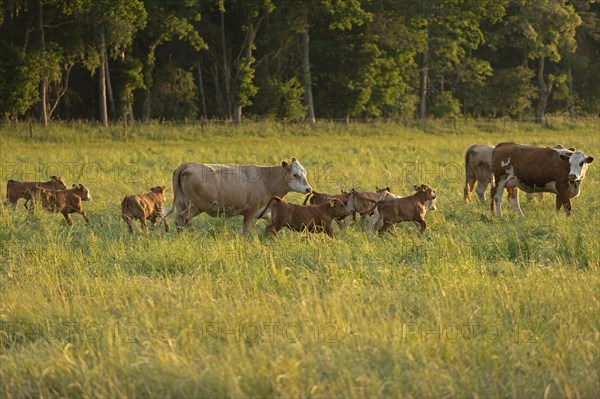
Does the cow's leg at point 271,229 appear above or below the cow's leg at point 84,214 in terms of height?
above

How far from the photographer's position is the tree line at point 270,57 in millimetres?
35719

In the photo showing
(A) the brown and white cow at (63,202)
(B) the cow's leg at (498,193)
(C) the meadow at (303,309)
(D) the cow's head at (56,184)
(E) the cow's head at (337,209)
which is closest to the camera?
(C) the meadow at (303,309)

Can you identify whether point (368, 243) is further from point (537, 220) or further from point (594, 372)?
point (594, 372)

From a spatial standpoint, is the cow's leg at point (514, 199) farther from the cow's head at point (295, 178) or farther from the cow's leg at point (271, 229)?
the cow's leg at point (271, 229)

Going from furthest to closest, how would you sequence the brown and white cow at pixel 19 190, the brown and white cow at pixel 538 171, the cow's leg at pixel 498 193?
the cow's leg at pixel 498 193 → the brown and white cow at pixel 19 190 → the brown and white cow at pixel 538 171

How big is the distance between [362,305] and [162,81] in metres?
38.1

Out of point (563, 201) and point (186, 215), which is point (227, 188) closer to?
point (186, 215)

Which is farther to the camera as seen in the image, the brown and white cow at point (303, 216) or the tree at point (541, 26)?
the tree at point (541, 26)

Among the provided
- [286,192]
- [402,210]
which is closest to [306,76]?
[286,192]

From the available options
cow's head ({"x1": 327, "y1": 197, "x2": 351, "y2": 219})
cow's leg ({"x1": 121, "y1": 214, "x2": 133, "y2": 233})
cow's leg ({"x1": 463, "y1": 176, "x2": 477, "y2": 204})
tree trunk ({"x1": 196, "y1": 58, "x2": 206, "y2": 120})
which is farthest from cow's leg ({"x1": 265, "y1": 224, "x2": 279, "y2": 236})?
tree trunk ({"x1": 196, "y1": 58, "x2": 206, "y2": 120})

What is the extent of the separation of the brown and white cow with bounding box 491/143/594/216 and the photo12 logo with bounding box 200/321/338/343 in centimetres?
795

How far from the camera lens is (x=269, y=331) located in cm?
659

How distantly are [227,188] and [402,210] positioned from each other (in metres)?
2.60

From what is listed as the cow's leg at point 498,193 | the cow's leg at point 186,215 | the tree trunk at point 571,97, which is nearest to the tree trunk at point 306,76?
the tree trunk at point 571,97
